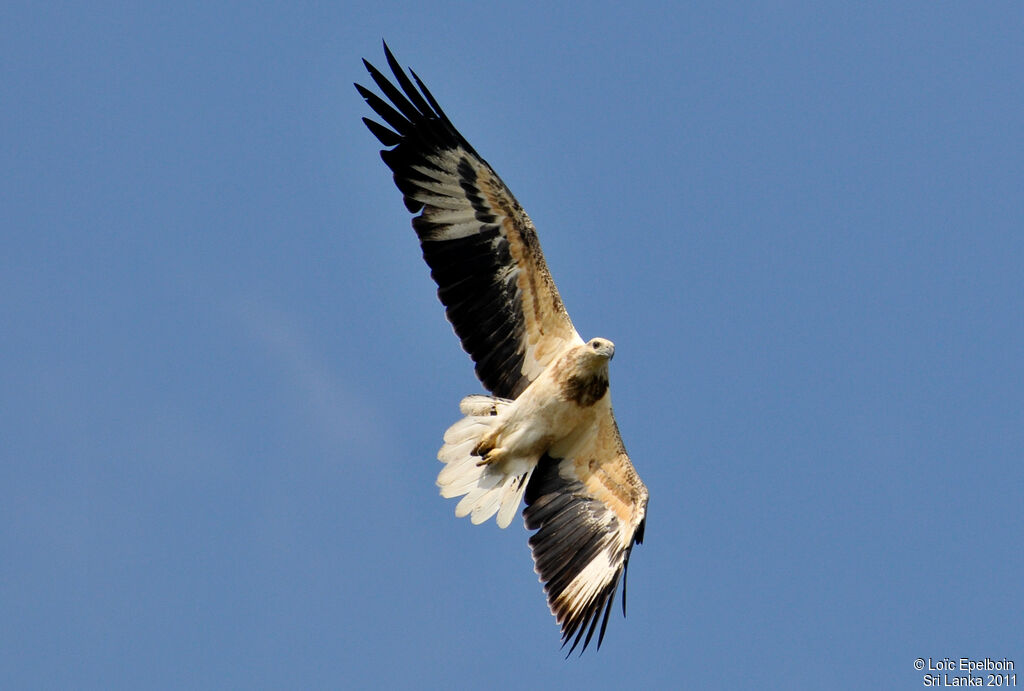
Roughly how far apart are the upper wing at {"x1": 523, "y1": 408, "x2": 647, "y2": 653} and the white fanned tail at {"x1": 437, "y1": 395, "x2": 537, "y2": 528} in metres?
0.47

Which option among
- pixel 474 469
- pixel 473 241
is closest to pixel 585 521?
pixel 474 469

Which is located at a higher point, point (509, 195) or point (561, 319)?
point (509, 195)

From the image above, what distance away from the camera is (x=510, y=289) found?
66.2 ft

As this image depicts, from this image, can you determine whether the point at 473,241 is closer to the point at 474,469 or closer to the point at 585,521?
the point at 474,469

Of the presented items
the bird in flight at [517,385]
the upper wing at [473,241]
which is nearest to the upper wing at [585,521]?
the bird in flight at [517,385]

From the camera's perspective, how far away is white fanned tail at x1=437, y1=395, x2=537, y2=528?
20219 mm

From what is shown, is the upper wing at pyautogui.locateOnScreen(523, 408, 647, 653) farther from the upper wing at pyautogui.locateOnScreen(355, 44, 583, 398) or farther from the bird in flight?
the upper wing at pyautogui.locateOnScreen(355, 44, 583, 398)

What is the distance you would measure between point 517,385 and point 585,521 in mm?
1640

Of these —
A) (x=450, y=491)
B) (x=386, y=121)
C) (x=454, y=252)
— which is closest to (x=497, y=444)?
(x=450, y=491)

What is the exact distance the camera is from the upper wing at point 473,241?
19703 mm

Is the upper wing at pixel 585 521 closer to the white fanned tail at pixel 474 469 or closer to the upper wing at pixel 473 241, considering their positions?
the white fanned tail at pixel 474 469

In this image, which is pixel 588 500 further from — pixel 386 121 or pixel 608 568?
pixel 386 121

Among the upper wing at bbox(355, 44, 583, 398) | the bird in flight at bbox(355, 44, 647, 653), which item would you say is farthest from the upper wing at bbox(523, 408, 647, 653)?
the upper wing at bbox(355, 44, 583, 398)

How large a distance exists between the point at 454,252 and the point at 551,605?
383cm
